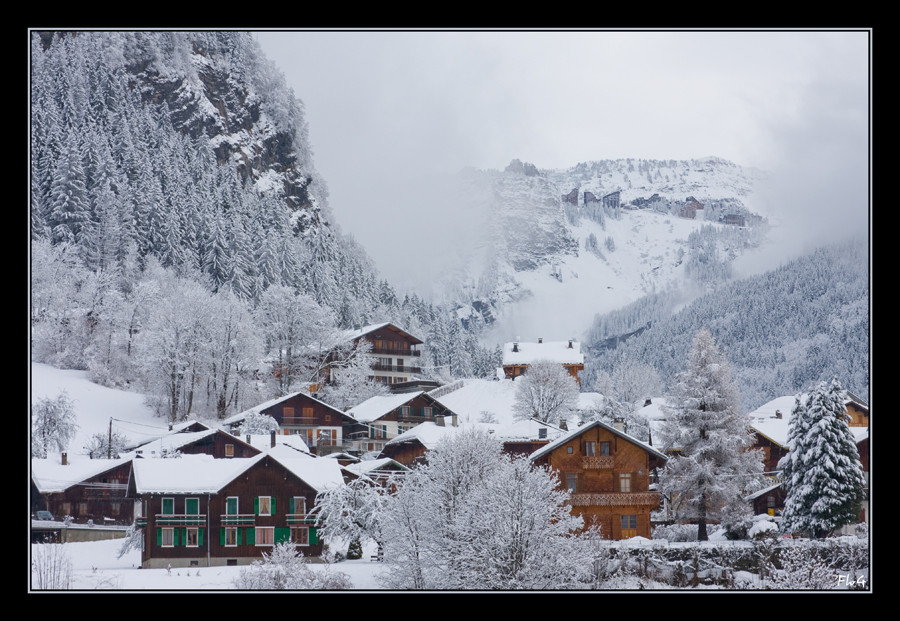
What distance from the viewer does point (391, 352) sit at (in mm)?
123188

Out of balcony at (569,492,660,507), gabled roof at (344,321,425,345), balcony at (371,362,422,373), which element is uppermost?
gabled roof at (344,321,425,345)

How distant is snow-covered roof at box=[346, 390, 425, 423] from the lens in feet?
306

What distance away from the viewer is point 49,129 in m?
139

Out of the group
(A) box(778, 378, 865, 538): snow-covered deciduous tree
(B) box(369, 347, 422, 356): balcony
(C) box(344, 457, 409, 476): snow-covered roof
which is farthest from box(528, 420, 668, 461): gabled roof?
(B) box(369, 347, 422, 356): balcony

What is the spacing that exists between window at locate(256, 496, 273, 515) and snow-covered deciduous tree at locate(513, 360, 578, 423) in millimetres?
39051

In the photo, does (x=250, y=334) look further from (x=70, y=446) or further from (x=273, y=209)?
(x=273, y=209)

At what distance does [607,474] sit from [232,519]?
23.6m

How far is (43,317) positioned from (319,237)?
75479 millimetres

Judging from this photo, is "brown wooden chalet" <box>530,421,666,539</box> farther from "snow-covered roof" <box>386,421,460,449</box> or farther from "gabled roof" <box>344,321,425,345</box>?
"gabled roof" <box>344,321,425,345</box>

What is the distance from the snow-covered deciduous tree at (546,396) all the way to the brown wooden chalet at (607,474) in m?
29.8

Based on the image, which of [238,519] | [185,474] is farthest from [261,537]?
[185,474]

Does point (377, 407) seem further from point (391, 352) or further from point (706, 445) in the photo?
point (706, 445)

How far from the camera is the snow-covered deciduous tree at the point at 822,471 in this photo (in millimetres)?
57250

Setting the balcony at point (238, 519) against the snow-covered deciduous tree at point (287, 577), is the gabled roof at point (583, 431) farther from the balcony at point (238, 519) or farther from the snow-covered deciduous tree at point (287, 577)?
the snow-covered deciduous tree at point (287, 577)
